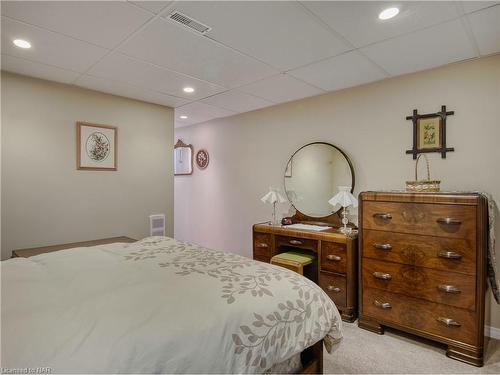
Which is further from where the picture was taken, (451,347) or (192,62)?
(192,62)

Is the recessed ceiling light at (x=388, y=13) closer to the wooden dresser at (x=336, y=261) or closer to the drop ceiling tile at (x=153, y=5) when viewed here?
the drop ceiling tile at (x=153, y=5)

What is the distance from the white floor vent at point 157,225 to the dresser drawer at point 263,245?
137cm

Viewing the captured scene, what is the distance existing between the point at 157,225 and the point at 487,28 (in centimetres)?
394

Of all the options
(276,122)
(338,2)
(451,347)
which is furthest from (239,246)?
(338,2)

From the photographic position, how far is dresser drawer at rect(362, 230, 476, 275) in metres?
2.15

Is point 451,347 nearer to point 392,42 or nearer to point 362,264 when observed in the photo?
point 362,264

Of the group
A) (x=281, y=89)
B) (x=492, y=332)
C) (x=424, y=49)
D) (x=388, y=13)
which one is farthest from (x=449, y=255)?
(x=281, y=89)

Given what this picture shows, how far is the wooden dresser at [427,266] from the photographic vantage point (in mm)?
2117

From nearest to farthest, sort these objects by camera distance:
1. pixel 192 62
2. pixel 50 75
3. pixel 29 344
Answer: pixel 29 344 → pixel 192 62 → pixel 50 75

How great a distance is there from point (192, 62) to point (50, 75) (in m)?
1.55

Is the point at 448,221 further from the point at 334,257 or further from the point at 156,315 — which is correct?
the point at 156,315

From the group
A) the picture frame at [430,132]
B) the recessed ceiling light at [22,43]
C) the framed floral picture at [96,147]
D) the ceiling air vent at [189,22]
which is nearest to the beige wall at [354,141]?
the picture frame at [430,132]

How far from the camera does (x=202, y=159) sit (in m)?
5.25

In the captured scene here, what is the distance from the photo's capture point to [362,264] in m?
2.70
